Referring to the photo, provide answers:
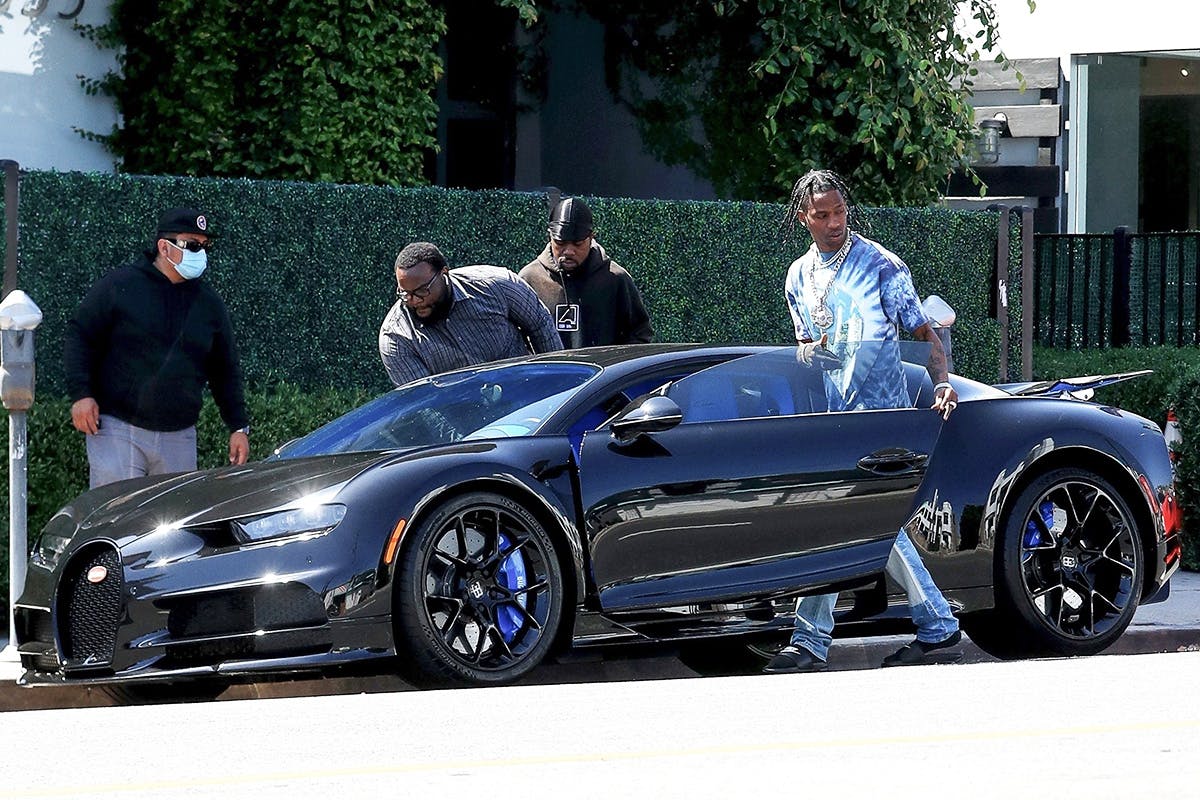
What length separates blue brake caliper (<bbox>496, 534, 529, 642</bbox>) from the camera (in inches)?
282

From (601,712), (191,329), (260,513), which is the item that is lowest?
(601,712)

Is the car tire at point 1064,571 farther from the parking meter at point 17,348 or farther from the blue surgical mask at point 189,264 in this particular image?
the parking meter at point 17,348

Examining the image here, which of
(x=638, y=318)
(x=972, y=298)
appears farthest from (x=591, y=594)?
(x=972, y=298)

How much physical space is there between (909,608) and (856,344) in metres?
1.02

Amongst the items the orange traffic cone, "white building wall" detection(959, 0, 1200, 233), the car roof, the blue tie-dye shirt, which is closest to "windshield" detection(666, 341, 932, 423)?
the blue tie-dye shirt

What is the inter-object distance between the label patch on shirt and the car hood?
7.35 ft

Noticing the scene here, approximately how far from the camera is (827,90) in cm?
1512

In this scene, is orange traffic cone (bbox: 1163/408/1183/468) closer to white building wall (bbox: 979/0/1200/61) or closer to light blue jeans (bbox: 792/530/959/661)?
light blue jeans (bbox: 792/530/959/661)

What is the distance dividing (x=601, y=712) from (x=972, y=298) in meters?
8.32

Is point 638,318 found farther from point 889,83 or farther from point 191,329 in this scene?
point 889,83

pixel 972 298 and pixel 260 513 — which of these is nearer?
pixel 260 513

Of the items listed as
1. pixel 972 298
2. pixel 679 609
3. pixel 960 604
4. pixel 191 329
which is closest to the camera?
pixel 679 609

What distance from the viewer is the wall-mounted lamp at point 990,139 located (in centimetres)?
1859

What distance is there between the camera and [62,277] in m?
9.98
